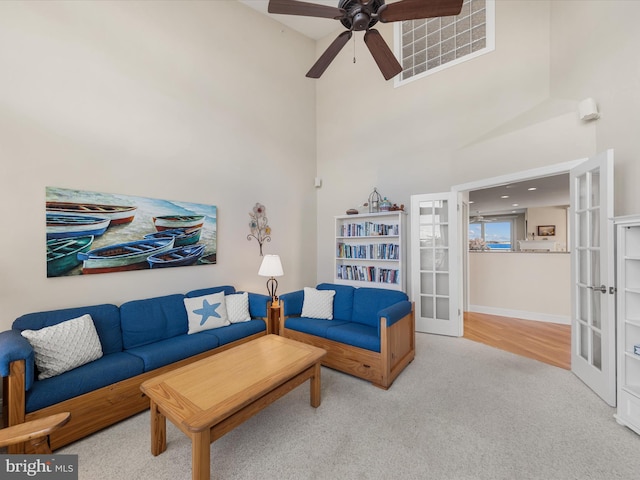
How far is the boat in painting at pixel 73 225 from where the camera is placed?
2473 mm

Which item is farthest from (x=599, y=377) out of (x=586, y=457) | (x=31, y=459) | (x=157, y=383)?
(x=31, y=459)

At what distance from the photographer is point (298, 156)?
4973 mm

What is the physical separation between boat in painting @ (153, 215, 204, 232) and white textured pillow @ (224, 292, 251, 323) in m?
0.98

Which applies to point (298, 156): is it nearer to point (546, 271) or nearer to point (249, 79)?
point (249, 79)

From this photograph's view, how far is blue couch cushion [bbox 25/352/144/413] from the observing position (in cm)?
178

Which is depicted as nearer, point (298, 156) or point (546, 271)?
point (546, 271)

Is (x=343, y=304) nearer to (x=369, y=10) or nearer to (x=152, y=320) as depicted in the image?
(x=152, y=320)

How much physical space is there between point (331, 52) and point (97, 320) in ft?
10.2

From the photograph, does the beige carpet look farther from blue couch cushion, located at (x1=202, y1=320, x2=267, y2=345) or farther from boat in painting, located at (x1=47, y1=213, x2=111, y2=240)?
boat in painting, located at (x1=47, y1=213, x2=111, y2=240)

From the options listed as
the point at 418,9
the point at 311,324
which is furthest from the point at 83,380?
the point at 418,9

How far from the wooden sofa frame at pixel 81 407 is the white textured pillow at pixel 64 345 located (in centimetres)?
23

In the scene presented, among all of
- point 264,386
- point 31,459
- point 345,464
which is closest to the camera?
point 31,459

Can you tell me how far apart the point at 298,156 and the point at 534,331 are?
182 inches

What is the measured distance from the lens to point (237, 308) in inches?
130
